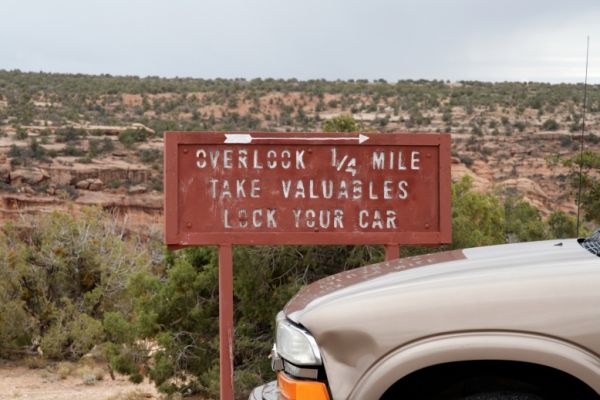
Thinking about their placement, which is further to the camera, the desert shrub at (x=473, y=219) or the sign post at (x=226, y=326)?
the desert shrub at (x=473, y=219)

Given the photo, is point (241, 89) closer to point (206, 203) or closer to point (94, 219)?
point (94, 219)

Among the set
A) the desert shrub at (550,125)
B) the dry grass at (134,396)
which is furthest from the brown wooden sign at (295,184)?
the desert shrub at (550,125)

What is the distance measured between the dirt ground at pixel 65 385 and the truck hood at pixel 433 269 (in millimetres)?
5816

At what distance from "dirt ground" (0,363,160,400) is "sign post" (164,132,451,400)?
12.8 ft

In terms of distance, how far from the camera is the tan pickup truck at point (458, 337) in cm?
297

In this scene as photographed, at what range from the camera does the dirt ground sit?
9.49 meters

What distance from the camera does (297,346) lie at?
128 inches

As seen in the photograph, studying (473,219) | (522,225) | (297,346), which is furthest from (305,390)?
(522,225)

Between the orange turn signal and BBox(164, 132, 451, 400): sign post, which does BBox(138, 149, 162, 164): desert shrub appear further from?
the orange turn signal

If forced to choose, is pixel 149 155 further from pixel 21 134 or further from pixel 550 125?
pixel 550 125

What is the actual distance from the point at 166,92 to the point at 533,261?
52.2m

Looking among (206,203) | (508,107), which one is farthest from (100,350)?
(508,107)

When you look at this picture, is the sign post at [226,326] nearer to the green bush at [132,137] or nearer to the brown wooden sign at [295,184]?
the brown wooden sign at [295,184]

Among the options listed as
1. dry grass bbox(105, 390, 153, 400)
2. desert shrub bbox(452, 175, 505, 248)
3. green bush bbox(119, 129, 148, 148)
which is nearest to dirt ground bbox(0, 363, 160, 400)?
dry grass bbox(105, 390, 153, 400)
